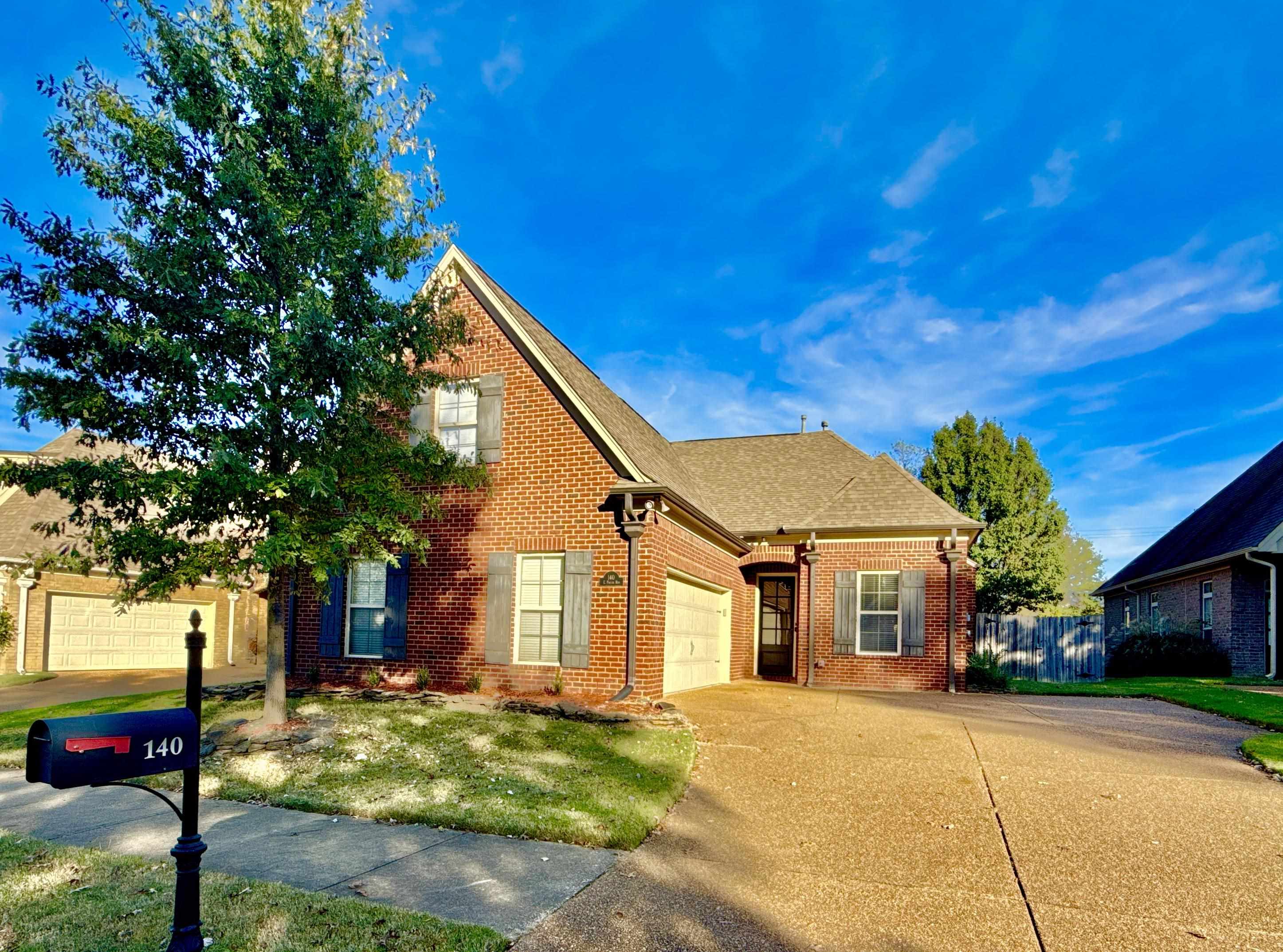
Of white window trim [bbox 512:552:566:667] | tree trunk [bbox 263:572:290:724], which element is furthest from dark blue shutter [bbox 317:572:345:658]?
tree trunk [bbox 263:572:290:724]

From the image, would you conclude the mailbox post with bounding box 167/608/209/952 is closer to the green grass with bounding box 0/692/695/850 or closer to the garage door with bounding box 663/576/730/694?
Result: the green grass with bounding box 0/692/695/850

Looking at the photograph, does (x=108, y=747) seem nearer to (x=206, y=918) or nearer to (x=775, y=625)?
(x=206, y=918)

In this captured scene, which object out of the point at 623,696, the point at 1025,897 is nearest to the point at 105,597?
the point at 623,696

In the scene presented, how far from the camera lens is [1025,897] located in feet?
15.8

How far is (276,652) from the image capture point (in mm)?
9516

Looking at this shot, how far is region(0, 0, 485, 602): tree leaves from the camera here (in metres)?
7.95

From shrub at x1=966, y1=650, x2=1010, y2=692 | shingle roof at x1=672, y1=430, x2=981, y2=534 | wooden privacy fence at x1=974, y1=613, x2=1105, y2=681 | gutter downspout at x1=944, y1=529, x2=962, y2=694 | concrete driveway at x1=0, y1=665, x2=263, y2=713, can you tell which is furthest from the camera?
wooden privacy fence at x1=974, y1=613, x2=1105, y2=681

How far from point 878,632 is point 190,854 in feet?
46.8

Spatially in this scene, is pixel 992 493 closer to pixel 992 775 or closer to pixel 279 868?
pixel 992 775

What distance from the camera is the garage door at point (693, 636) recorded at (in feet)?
42.1

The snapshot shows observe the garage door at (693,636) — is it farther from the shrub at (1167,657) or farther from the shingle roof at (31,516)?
the shingle roof at (31,516)

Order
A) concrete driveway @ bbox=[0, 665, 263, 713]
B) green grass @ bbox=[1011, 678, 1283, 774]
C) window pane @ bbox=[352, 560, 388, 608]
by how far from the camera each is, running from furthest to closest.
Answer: concrete driveway @ bbox=[0, 665, 263, 713]
window pane @ bbox=[352, 560, 388, 608]
green grass @ bbox=[1011, 678, 1283, 774]

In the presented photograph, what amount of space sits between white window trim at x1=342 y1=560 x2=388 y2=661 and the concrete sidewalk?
226 inches

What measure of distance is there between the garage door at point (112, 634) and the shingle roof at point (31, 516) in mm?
1357
